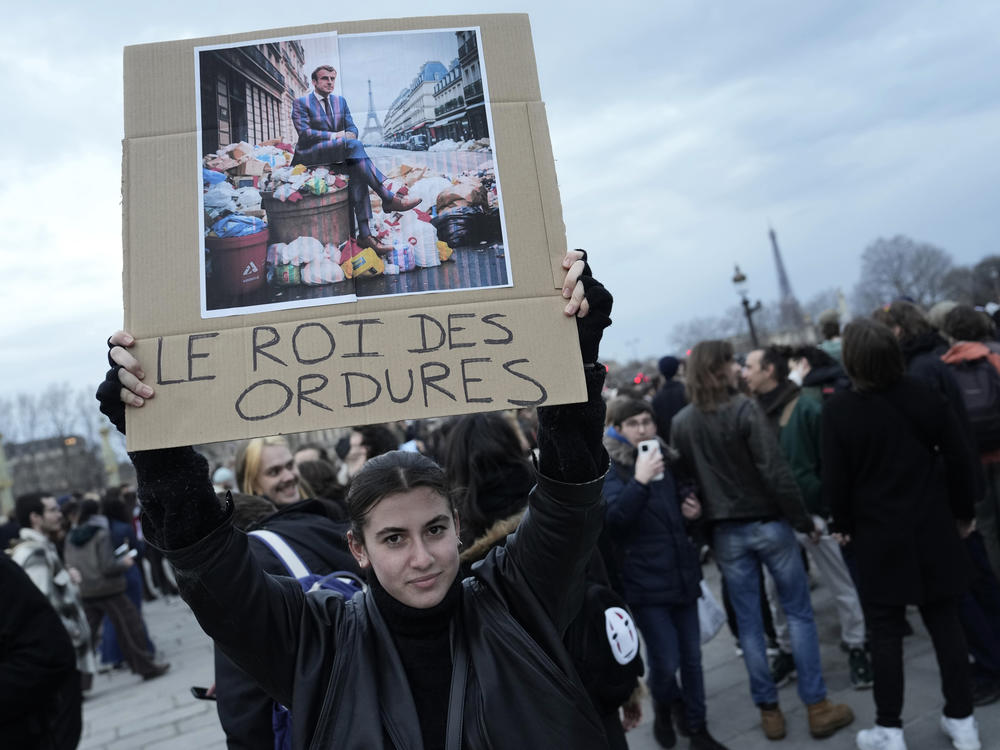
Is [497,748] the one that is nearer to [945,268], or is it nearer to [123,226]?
[123,226]

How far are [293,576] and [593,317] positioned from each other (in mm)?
1426

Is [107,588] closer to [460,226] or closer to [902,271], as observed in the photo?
[460,226]

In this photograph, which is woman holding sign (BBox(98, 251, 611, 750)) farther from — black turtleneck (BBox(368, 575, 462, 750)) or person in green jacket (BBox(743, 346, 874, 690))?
person in green jacket (BBox(743, 346, 874, 690))

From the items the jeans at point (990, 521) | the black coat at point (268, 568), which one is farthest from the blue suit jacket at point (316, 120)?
the jeans at point (990, 521)

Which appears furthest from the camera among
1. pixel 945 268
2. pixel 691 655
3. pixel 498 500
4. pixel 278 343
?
pixel 945 268

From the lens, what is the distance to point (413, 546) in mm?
1896

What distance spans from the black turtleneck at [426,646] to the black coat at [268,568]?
1.23ft

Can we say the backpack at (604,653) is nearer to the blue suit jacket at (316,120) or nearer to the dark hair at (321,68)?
the blue suit jacket at (316,120)

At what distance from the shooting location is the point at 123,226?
1.73 metres

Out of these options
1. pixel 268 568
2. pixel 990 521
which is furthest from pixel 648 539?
pixel 268 568

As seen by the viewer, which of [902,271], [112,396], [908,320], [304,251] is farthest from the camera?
[902,271]

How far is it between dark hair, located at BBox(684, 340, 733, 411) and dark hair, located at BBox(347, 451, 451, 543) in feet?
10.0

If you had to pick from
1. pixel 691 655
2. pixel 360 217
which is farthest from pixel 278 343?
pixel 691 655

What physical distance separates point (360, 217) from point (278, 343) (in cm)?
34
